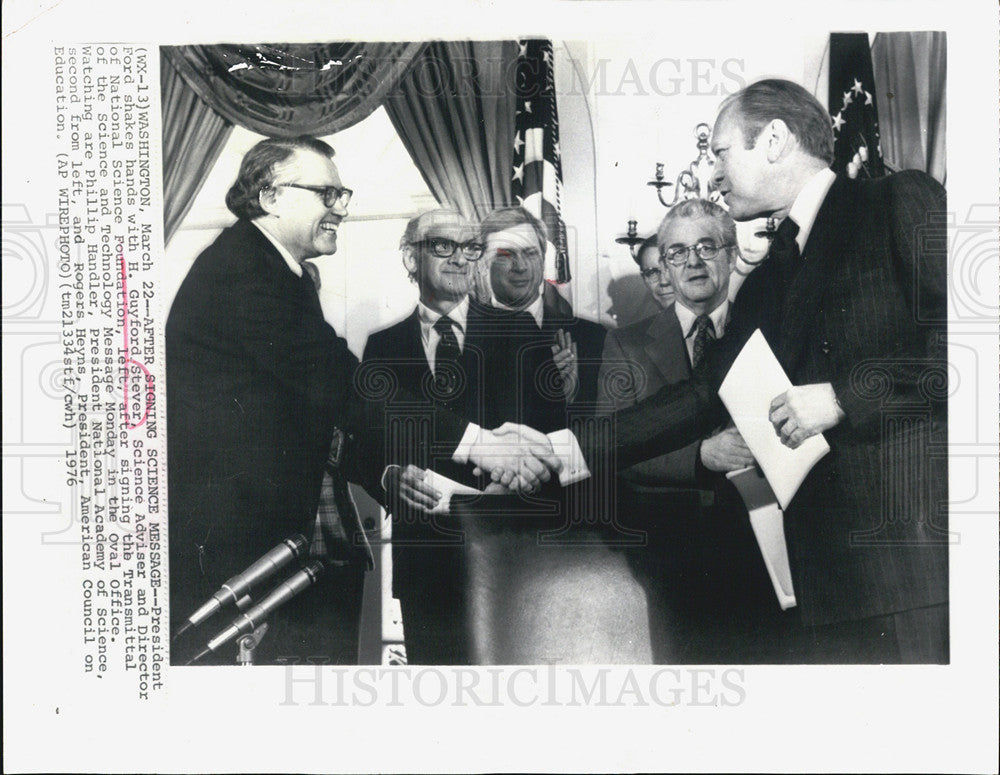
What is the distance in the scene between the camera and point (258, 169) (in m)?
2.95

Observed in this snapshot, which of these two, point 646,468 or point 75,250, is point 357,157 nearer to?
point 75,250

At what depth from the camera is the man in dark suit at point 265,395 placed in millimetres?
2936

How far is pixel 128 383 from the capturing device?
295 centimetres

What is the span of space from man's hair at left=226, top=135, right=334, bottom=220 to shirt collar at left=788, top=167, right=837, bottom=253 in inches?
61.8

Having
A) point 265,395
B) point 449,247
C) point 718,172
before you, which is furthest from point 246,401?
point 718,172

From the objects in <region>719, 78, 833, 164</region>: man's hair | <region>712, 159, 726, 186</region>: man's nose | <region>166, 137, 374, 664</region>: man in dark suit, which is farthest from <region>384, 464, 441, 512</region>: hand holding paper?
<region>719, 78, 833, 164</region>: man's hair

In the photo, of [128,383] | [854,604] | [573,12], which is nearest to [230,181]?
[128,383]

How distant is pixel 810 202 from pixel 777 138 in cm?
24

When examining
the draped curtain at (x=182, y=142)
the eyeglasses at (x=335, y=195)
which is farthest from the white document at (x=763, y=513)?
the draped curtain at (x=182, y=142)

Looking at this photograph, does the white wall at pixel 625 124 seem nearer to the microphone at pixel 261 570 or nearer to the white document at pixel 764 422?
the white document at pixel 764 422

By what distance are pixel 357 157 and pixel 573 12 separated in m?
0.87

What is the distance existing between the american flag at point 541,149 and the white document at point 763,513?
0.89 m

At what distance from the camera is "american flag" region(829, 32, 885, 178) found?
9.57ft

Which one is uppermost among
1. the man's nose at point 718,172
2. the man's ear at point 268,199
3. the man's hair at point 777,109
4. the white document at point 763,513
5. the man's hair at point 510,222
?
the man's hair at point 777,109
